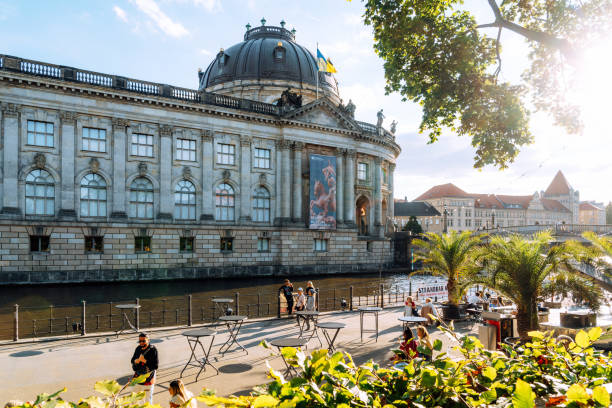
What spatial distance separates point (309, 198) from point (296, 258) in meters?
6.82

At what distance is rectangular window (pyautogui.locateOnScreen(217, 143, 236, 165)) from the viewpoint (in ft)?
141

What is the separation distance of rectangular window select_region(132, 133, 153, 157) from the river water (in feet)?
39.1

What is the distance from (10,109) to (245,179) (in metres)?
20.8

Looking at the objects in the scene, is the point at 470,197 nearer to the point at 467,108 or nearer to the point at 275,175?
the point at 275,175

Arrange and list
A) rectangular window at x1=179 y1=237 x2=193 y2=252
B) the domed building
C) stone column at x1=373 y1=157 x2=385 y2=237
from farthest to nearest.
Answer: stone column at x1=373 y1=157 x2=385 y2=237, rectangular window at x1=179 y1=237 x2=193 y2=252, the domed building

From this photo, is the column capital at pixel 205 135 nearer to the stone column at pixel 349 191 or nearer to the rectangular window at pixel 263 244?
the rectangular window at pixel 263 244

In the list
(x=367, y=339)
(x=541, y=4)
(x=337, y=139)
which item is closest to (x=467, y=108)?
(x=541, y=4)

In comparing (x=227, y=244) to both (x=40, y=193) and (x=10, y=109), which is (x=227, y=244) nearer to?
(x=40, y=193)

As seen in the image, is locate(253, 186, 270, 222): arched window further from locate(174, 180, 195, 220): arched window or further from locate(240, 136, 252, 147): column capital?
locate(174, 180, 195, 220): arched window

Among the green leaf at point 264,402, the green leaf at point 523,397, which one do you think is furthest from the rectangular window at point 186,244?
the green leaf at point 523,397

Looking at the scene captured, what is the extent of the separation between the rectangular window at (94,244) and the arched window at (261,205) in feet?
49.4

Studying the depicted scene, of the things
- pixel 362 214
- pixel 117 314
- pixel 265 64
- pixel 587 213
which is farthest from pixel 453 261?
pixel 587 213

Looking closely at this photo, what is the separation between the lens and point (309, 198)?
154ft

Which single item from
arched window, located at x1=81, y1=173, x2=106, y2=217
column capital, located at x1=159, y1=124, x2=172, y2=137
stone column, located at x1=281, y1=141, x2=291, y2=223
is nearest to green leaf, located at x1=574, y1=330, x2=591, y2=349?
arched window, located at x1=81, y1=173, x2=106, y2=217
